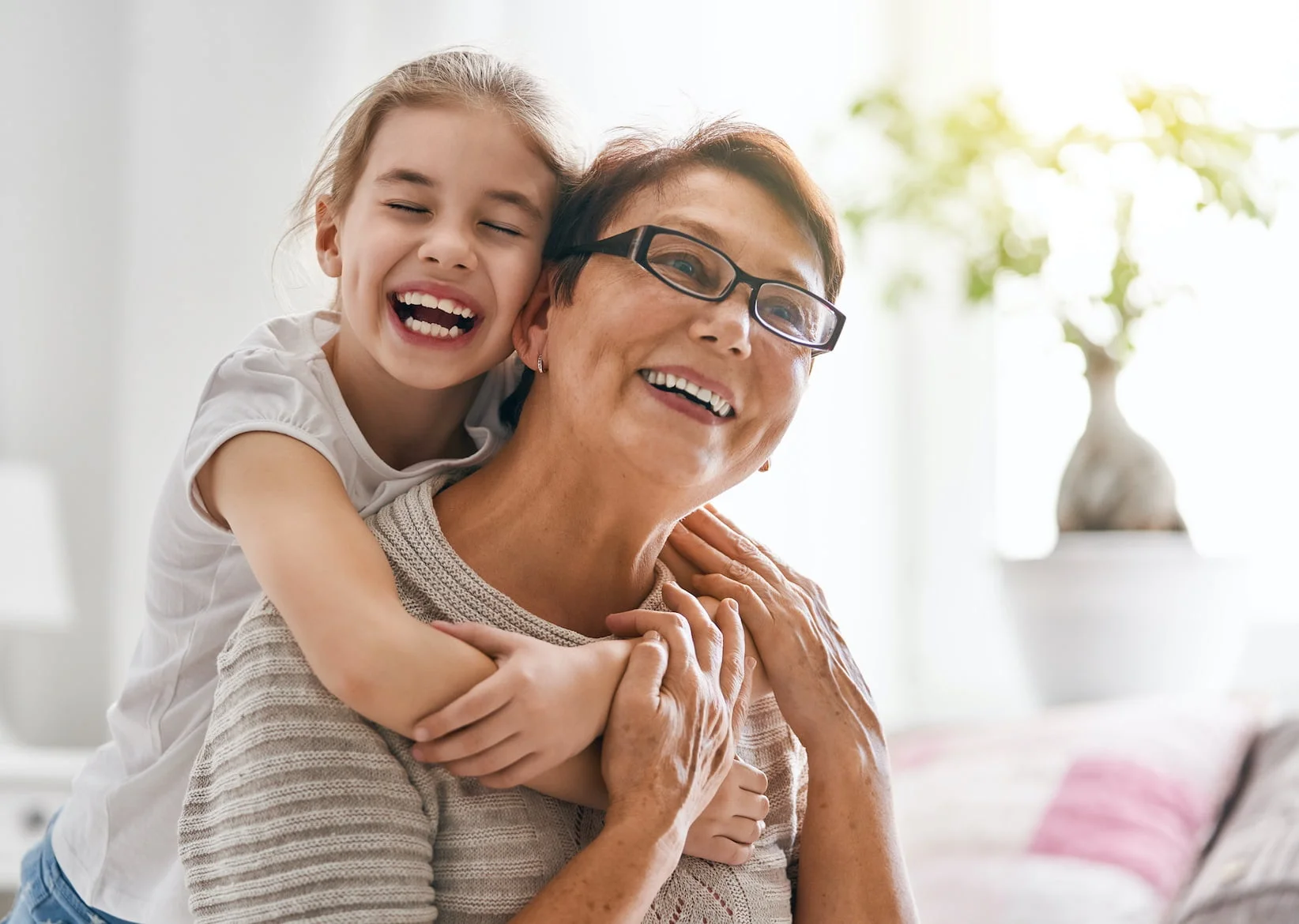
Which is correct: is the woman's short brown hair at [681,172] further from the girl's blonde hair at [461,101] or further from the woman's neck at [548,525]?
the woman's neck at [548,525]

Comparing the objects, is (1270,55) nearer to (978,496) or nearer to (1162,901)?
(978,496)

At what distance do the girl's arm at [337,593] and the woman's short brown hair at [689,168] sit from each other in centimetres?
32

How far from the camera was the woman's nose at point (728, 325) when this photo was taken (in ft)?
3.92

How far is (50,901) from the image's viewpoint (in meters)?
1.44

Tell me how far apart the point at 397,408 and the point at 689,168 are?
41cm

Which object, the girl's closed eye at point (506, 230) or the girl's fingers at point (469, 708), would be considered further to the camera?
the girl's closed eye at point (506, 230)

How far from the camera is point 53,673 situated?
258cm

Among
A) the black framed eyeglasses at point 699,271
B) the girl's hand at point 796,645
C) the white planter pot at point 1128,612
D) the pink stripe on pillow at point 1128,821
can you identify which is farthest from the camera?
the white planter pot at point 1128,612

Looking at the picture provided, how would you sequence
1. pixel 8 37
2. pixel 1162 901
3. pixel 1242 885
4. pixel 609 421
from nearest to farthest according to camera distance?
pixel 609 421, pixel 1242 885, pixel 1162 901, pixel 8 37

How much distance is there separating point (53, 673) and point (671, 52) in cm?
204

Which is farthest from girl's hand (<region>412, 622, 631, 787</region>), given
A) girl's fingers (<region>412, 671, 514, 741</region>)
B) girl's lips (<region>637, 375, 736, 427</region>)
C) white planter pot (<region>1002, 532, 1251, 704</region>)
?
white planter pot (<region>1002, 532, 1251, 704</region>)

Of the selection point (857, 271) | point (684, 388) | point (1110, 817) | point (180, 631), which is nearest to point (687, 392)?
point (684, 388)

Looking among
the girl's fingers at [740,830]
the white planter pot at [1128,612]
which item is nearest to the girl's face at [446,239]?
the girl's fingers at [740,830]

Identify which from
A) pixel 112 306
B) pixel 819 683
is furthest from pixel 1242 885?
pixel 112 306
